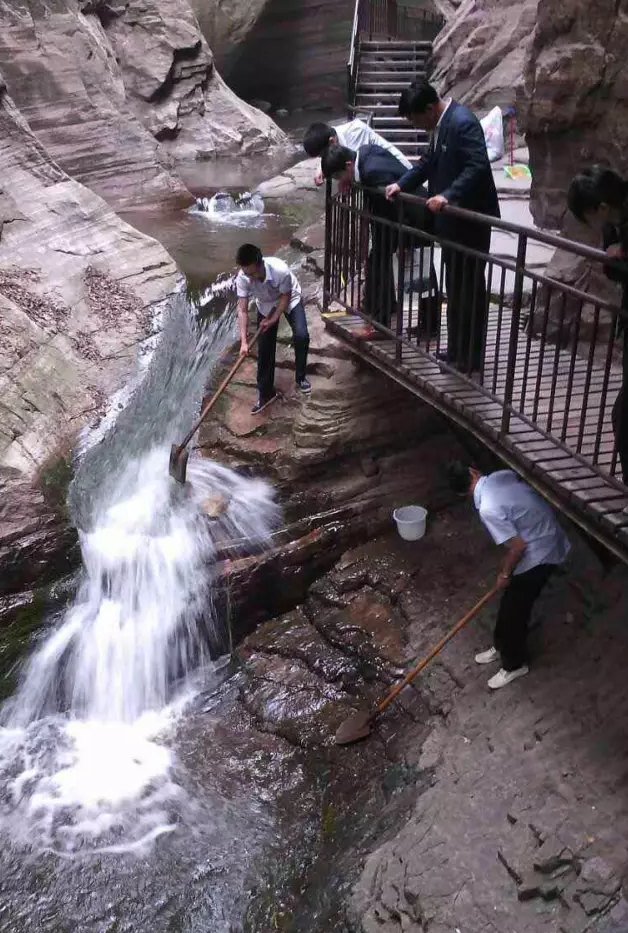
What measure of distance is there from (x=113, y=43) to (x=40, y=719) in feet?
61.2

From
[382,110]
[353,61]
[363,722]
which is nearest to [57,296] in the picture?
[363,722]

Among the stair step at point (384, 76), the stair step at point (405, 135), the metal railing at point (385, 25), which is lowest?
the stair step at point (405, 135)

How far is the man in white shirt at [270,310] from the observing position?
297 inches

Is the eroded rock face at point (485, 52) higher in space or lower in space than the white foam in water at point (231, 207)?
higher

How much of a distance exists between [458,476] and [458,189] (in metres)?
2.57

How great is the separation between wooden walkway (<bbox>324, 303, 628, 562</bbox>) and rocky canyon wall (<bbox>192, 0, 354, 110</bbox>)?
22609mm

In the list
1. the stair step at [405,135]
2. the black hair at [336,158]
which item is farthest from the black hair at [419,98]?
the stair step at [405,135]

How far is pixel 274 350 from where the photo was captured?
7.70 m

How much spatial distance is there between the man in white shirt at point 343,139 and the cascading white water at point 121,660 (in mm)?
2890

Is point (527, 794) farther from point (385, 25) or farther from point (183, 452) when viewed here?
point (385, 25)

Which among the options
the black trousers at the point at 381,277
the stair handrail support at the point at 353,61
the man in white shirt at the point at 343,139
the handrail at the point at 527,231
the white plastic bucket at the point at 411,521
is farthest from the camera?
the stair handrail support at the point at 353,61

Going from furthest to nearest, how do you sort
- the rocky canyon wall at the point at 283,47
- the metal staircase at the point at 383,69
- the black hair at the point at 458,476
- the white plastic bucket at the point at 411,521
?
the rocky canyon wall at the point at 283,47, the metal staircase at the point at 383,69, the white plastic bucket at the point at 411,521, the black hair at the point at 458,476

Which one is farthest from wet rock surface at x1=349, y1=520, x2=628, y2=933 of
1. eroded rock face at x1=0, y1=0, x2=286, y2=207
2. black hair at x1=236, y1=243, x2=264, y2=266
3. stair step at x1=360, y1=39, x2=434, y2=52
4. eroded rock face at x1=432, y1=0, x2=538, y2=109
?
stair step at x1=360, y1=39, x2=434, y2=52

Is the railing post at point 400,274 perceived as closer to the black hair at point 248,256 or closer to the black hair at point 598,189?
the black hair at point 248,256
